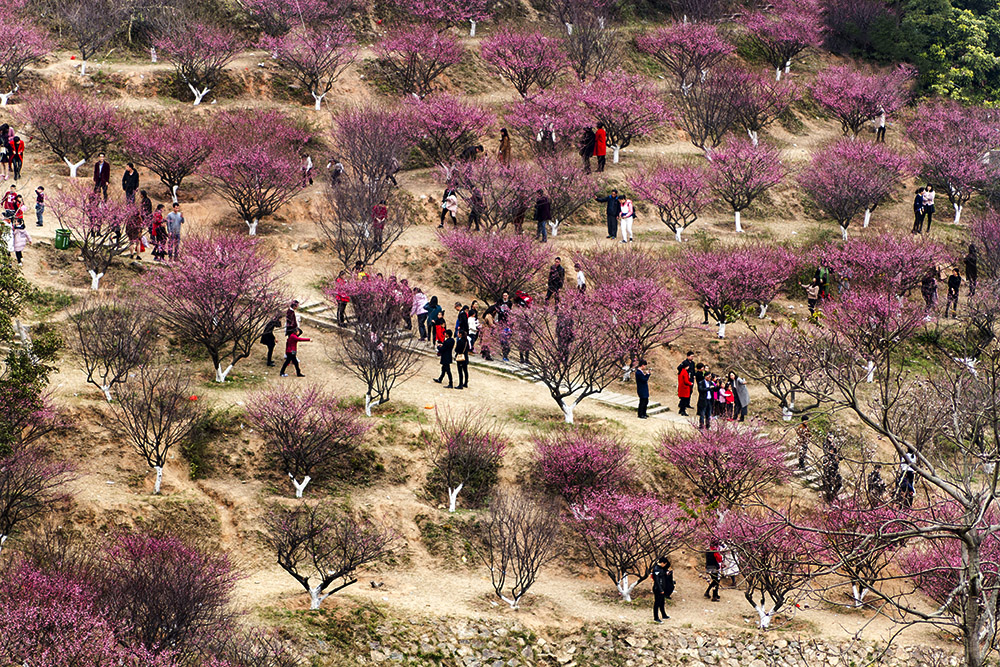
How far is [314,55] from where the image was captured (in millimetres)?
44500

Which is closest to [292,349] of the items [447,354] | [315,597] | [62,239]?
[447,354]

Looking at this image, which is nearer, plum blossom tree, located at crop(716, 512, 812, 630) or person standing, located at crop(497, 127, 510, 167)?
plum blossom tree, located at crop(716, 512, 812, 630)

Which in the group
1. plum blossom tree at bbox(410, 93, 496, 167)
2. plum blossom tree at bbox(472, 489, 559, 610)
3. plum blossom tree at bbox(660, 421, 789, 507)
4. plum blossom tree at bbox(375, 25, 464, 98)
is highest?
plum blossom tree at bbox(375, 25, 464, 98)

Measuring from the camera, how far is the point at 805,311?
39062 millimetres

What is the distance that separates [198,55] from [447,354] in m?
19.6

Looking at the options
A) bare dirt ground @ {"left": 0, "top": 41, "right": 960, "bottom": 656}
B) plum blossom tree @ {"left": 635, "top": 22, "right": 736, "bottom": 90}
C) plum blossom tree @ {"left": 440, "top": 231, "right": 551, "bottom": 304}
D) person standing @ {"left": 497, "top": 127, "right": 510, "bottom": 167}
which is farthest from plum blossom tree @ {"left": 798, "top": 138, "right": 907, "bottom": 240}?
plum blossom tree @ {"left": 440, "top": 231, "right": 551, "bottom": 304}

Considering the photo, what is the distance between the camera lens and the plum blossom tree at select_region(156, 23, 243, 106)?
42.9 m

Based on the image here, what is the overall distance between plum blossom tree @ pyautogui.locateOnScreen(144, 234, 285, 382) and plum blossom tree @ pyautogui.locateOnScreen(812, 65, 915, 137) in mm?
30334

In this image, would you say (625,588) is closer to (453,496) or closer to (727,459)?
(727,459)

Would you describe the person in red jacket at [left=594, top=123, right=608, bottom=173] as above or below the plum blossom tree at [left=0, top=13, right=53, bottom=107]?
below

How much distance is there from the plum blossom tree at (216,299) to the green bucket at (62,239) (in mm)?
4244

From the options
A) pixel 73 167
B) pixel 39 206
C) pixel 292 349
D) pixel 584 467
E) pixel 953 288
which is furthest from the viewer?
pixel 953 288

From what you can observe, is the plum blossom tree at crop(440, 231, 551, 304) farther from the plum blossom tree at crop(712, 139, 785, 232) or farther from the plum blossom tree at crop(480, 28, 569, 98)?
the plum blossom tree at crop(480, 28, 569, 98)

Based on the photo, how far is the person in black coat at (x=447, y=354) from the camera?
2922 centimetres
